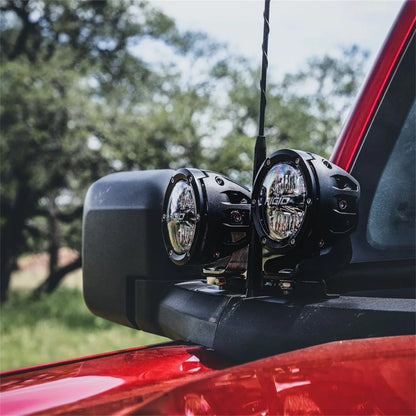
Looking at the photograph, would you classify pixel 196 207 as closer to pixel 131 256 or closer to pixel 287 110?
pixel 131 256

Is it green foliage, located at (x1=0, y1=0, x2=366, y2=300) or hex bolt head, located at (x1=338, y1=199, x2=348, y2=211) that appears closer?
hex bolt head, located at (x1=338, y1=199, x2=348, y2=211)

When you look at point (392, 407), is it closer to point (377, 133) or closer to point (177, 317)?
point (177, 317)

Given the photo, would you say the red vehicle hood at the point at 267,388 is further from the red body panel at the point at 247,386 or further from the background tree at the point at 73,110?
the background tree at the point at 73,110

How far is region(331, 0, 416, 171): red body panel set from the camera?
1.33 metres

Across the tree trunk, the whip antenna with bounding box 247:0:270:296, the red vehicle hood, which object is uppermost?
the whip antenna with bounding box 247:0:270:296

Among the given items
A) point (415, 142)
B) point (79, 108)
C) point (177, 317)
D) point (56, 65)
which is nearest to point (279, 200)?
point (177, 317)

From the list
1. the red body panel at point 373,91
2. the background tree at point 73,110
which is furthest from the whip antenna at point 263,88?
the background tree at point 73,110

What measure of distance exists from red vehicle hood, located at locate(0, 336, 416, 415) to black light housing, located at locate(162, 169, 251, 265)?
0.95 feet

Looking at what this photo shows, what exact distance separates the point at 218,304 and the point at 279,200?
0.71 feet

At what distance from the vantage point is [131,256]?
51.1 inches

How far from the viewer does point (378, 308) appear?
93cm

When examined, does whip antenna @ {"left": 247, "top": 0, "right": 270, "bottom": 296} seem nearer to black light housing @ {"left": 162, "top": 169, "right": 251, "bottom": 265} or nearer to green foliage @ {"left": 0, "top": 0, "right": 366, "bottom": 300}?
black light housing @ {"left": 162, "top": 169, "right": 251, "bottom": 265}

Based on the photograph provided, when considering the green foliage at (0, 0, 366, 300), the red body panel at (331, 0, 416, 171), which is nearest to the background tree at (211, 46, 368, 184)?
the green foliage at (0, 0, 366, 300)

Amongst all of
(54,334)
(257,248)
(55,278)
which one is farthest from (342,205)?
(55,278)
